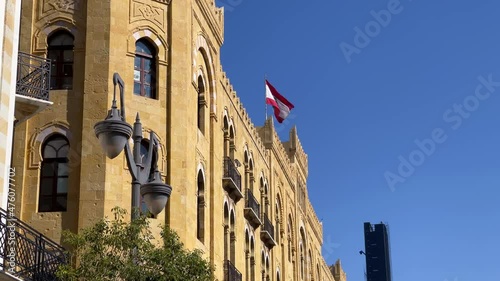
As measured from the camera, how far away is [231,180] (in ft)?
122

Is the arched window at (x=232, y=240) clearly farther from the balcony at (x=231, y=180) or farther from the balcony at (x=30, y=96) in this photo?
the balcony at (x=30, y=96)

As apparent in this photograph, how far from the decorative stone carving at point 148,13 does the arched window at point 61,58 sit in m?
2.18

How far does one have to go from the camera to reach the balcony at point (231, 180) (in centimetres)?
3725

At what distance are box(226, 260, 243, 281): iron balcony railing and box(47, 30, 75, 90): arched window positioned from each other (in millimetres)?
10011

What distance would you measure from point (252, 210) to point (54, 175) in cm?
1265

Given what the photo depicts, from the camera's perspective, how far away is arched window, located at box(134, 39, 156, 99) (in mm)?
31469

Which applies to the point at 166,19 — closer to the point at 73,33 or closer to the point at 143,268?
the point at 73,33

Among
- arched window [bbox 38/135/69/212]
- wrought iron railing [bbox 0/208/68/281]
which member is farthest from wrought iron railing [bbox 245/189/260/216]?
wrought iron railing [bbox 0/208/68/281]

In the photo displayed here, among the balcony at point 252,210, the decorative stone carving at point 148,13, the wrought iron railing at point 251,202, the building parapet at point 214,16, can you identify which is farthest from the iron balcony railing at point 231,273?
the decorative stone carving at point 148,13

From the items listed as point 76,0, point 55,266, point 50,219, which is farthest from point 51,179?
point 55,266

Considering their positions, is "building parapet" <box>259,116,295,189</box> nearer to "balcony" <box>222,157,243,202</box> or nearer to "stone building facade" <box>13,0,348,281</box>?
"balcony" <box>222,157,243,202</box>

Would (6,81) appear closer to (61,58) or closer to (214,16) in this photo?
(61,58)

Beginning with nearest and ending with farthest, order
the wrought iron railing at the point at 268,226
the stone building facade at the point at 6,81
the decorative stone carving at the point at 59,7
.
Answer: the stone building facade at the point at 6,81 < the decorative stone carving at the point at 59,7 < the wrought iron railing at the point at 268,226

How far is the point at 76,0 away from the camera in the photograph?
104 feet
